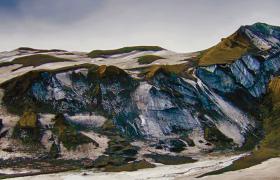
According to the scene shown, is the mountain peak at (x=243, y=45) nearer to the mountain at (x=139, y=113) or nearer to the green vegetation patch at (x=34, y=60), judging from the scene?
the mountain at (x=139, y=113)

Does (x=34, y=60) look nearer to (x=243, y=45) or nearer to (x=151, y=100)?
(x=243, y=45)

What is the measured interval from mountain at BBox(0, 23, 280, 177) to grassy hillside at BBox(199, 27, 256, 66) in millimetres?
592

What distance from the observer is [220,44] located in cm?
16725

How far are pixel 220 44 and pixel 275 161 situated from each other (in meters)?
79.4

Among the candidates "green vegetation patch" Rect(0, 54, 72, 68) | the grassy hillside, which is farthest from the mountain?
"green vegetation patch" Rect(0, 54, 72, 68)

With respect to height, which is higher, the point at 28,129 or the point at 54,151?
the point at 28,129

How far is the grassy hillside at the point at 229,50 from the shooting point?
155750 mm

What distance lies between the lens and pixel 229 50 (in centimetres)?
16325

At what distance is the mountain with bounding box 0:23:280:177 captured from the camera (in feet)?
335

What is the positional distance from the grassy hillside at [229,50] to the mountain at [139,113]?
59cm

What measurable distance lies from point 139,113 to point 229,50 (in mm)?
52860

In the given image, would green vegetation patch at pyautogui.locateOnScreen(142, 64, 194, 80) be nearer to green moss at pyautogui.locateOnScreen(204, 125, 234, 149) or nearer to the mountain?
the mountain

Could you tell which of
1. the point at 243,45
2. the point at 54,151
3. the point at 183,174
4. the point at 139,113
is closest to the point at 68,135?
the point at 54,151

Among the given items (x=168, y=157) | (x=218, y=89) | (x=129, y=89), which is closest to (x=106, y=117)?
(x=129, y=89)
